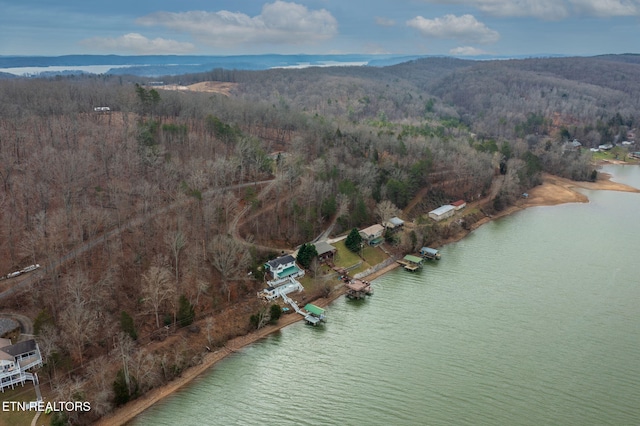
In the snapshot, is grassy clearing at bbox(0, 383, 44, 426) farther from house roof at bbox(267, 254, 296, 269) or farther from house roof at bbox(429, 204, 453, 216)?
house roof at bbox(429, 204, 453, 216)

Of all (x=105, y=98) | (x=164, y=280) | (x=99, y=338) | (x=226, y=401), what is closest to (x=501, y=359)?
(x=226, y=401)

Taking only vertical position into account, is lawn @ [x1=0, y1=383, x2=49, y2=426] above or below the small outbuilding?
below

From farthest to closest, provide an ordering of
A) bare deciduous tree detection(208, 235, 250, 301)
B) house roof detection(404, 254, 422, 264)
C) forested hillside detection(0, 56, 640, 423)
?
house roof detection(404, 254, 422, 264), bare deciduous tree detection(208, 235, 250, 301), forested hillside detection(0, 56, 640, 423)

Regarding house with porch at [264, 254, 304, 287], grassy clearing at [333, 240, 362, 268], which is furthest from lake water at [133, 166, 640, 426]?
house with porch at [264, 254, 304, 287]

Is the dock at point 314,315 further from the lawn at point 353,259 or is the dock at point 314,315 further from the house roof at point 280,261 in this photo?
the house roof at point 280,261

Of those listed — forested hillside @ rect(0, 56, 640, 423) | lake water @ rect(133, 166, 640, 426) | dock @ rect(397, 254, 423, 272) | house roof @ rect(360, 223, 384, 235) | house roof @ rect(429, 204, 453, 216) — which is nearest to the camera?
lake water @ rect(133, 166, 640, 426)

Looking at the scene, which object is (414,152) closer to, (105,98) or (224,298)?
(224,298)

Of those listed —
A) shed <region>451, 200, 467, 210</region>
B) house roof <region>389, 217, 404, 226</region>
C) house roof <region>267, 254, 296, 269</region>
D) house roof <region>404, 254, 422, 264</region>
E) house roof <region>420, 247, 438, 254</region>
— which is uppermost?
shed <region>451, 200, 467, 210</region>
